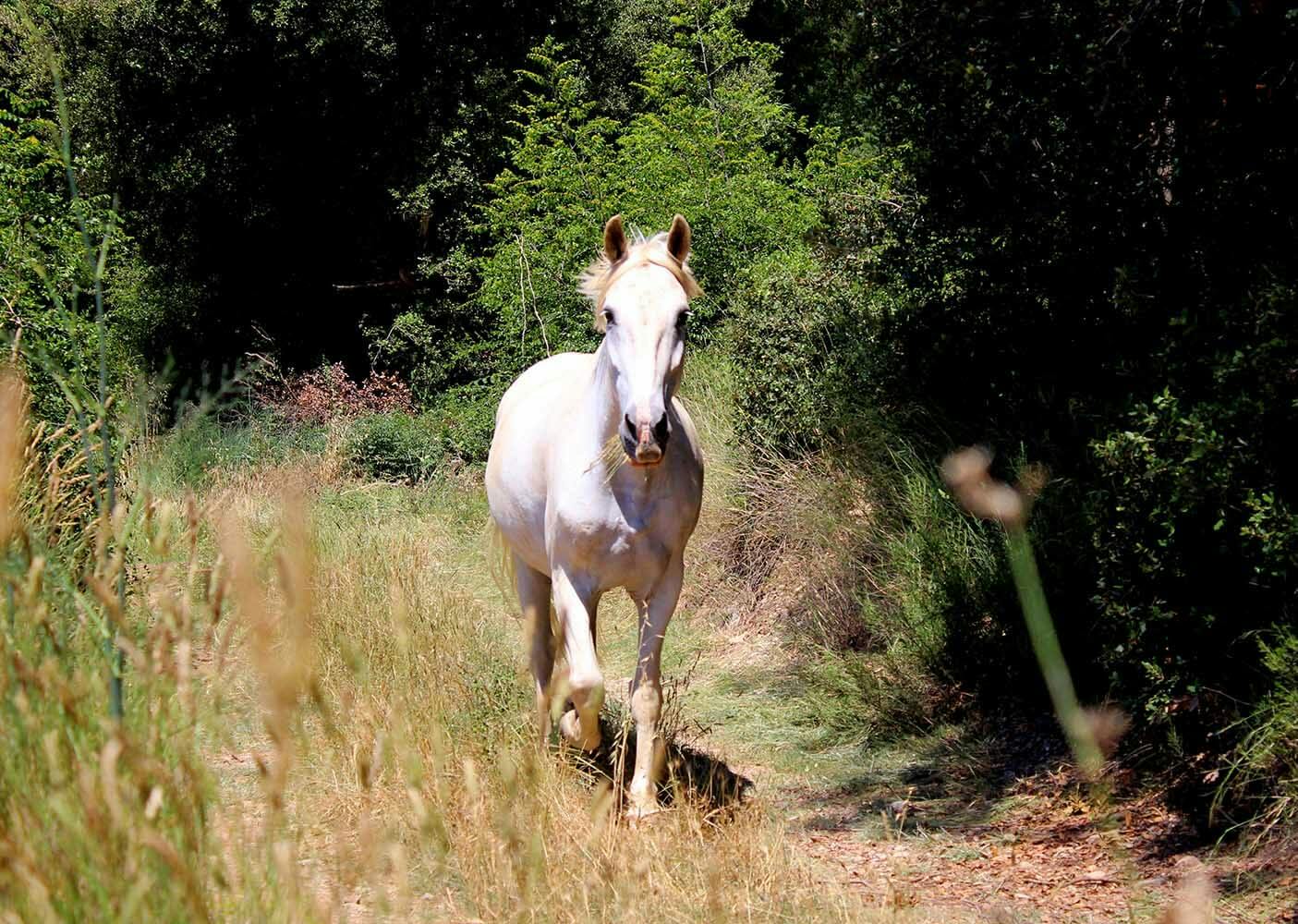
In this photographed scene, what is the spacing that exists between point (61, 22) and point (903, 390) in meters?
17.6

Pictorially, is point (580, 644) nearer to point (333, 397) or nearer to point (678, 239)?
point (678, 239)

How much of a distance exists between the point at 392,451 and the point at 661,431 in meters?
11.0

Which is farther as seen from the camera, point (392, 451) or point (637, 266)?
point (392, 451)

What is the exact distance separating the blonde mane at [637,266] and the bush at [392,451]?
9.34 m

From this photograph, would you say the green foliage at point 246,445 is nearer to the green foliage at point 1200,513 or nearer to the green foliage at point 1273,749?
the green foliage at point 1200,513

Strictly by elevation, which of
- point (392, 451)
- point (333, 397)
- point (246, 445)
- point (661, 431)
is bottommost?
point (661, 431)

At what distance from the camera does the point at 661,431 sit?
453 cm

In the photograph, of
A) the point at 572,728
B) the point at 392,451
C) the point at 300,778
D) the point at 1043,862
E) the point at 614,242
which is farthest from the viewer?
the point at 392,451

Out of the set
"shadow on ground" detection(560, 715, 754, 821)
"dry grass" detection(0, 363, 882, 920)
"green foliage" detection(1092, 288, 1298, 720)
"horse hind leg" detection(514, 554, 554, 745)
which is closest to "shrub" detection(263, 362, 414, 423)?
"dry grass" detection(0, 363, 882, 920)

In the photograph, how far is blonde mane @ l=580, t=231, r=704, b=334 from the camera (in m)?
5.06

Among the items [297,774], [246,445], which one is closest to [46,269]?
[297,774]

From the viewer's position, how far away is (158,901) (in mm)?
2020

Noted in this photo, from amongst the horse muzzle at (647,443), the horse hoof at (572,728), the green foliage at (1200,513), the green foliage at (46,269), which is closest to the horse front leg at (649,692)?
the horse hoof at (572,728)

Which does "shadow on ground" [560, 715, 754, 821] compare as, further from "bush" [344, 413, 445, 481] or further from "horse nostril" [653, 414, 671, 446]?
"bush" [344, 413, 445, 481]
